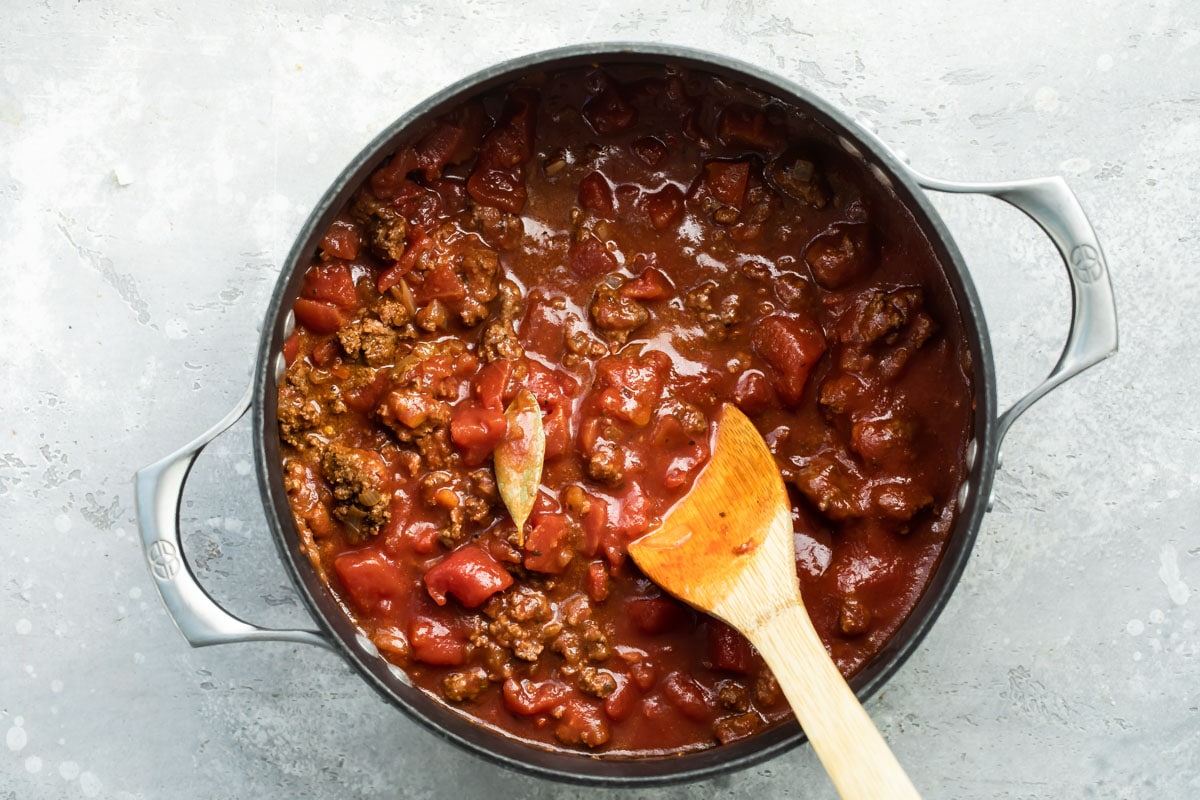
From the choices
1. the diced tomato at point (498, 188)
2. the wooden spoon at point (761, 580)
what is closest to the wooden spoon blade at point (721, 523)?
the wooden spoon at point (761, 580)

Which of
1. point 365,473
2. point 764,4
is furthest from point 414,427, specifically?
point 764,4

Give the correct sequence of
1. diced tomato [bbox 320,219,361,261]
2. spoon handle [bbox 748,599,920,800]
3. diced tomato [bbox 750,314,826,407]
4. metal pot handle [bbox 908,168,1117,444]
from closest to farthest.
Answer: spoon handle [bbox 748,599,920,800] → metal pot handle [bbox 908,168,1117,444] → diced tomato [bbox 320,219,361,261] → diced tomato [bbox 750,314,826,407]

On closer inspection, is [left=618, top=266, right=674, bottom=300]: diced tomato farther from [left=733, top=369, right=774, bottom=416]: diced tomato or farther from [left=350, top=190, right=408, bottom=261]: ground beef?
[left=350, top=190, right=408, bottom=261]: ground beef

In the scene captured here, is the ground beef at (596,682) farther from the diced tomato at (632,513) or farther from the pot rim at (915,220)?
the diced tomato at (632,513)

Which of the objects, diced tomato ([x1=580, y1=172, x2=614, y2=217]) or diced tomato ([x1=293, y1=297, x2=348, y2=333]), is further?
diced tomato ([x1=580, y1=172, x2=614, y2=217])

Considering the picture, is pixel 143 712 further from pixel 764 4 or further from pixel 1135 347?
pixel 1135 347

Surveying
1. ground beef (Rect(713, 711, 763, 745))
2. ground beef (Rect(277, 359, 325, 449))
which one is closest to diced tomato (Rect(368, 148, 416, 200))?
ground beef (Rect(277, 359, 325, 449))

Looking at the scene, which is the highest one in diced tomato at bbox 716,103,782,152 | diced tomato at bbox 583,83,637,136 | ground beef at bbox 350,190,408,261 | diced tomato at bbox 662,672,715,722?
diced tomato at bbox 716,103,782,152
